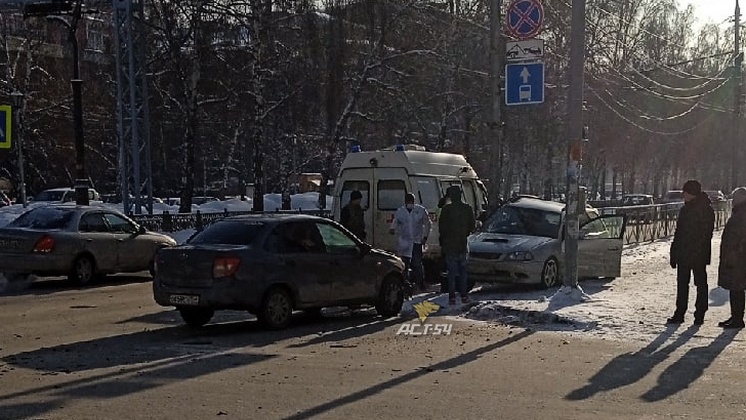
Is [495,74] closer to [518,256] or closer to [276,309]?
[518,256]

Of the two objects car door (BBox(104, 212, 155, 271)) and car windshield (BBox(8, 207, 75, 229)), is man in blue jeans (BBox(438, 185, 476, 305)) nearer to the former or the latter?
car door (BBox(104, 212, 155, 271))

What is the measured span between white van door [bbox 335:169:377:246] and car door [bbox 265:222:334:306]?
573 centimetres

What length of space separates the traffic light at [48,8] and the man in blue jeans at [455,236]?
11.9 meters

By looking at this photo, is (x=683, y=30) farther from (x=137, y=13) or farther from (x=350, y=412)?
(x=350, y=412)

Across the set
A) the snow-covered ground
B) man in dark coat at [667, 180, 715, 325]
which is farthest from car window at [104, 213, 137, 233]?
man in dark coat at [667, 180, 715, 325]

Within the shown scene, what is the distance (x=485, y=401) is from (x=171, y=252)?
5.37m

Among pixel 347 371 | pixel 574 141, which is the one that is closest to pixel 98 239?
pixel 574 141

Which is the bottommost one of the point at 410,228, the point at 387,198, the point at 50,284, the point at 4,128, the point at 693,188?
the point at 50,284

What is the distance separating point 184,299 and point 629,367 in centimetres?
527

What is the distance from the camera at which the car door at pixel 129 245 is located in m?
18.5

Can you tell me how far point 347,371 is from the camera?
918cm

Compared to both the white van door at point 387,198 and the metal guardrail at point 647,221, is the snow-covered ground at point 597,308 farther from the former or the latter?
the metal guardrail at point 647,221

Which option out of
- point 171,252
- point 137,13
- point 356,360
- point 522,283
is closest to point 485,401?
point 356,360

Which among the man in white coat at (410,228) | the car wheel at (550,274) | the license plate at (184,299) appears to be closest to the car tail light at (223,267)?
the license plate at (184,299)
